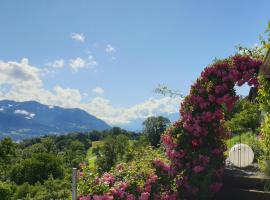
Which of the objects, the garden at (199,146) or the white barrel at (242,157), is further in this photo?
the white barrel at (242,157)

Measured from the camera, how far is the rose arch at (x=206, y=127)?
31.5 ft

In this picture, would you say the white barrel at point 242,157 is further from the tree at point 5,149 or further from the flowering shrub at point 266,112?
the tree at point 5,149

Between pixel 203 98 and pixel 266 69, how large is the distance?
1807 mm

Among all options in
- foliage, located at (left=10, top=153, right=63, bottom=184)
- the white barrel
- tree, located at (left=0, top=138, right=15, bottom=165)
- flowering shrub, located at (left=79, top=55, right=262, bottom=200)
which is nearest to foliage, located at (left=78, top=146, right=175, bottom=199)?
flowering shrub, located at (left=79, top=55, right=262, bottom=200)

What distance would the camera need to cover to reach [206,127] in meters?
9.95

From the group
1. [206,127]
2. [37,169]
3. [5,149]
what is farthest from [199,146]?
[37,169]

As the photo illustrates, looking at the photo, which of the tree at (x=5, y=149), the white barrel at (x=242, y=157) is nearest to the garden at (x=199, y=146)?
the white barrel at (x=242, y=157)

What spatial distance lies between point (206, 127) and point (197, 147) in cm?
49

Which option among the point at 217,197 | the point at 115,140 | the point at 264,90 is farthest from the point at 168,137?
the point at 115,140

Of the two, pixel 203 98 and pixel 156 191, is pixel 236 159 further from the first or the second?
pixel 156 191

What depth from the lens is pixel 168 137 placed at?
1016 cm

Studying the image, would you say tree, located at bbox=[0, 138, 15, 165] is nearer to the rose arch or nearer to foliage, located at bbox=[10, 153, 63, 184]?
foliage, located at bbox=[10, 153, 63, 184]

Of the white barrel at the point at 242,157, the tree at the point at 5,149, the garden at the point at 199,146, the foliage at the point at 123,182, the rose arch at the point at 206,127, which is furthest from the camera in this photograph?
the tree at the point at 5,149

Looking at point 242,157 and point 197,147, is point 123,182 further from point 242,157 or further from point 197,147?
point 242,157
